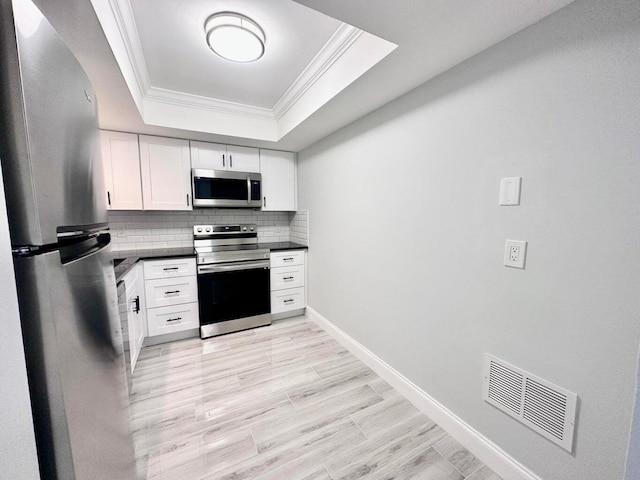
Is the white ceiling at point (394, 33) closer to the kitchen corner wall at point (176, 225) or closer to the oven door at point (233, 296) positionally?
the kitchen corner wall at point (176, 225)

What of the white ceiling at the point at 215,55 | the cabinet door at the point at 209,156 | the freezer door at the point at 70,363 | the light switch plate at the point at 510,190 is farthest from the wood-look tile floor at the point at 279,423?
the white ceiling at the point at 215,55

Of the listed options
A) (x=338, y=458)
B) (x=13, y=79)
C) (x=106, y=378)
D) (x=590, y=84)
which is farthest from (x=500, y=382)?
(x=13, y=79)

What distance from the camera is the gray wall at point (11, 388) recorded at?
0.43 metres

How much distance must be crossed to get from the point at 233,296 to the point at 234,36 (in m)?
2.35

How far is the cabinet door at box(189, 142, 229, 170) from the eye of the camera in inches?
114

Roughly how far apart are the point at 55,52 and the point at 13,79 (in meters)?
0.22

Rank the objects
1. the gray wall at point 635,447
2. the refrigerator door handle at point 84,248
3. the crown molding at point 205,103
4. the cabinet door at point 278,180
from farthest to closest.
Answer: the cabinet door at point 278,180
the crown molding at point 205,103
the refrigerator door handle at point 84,248
the gray wall at point 635,447

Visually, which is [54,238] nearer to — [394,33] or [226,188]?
[394,33]

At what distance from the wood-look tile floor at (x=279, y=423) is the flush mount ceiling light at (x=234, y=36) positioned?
2406 millimetres

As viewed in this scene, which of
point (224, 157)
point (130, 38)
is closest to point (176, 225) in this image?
point (224, 157)

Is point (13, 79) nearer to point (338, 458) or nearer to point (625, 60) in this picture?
point (625, 60)

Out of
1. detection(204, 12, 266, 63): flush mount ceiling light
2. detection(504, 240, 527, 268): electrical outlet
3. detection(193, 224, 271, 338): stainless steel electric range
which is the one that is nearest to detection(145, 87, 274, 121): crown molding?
detection(204, 12, 266, 63): flush mount ceiling light

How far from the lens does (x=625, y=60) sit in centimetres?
91

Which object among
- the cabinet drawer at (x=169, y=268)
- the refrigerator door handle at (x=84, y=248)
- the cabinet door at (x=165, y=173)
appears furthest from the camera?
the cabinet door at (x=165, y=173)
